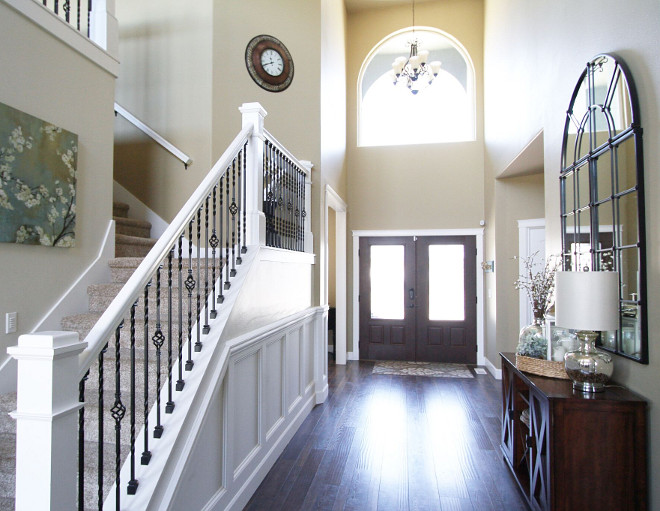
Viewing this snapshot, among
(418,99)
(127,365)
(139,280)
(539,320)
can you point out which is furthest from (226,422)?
(418,99)

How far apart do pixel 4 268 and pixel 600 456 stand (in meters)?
3.46

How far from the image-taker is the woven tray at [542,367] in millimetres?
2525

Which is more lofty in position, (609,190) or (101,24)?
(101,24)

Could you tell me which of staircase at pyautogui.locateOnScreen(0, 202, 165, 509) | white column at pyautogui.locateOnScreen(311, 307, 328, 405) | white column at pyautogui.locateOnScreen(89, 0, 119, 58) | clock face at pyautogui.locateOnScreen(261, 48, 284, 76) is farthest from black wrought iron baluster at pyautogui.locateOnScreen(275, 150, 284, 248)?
clock face at pyautogui.locateOnScreen(261, 48, 284, 76)

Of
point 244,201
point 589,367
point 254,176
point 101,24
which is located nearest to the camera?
point 589,367

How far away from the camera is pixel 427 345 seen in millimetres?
6984

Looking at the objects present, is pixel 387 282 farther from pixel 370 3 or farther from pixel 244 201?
pixel 370 3

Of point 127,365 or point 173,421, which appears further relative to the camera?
point 127,365

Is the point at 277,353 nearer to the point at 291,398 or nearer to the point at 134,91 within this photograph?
the point at 291,398

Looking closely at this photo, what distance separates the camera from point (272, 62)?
200 inches

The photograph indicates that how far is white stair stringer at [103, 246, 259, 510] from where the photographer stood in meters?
1.73

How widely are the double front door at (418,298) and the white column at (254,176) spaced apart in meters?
4.19

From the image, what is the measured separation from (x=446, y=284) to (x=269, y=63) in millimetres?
4231

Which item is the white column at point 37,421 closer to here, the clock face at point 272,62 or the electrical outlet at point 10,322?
the electrical outlet at point 10,322
